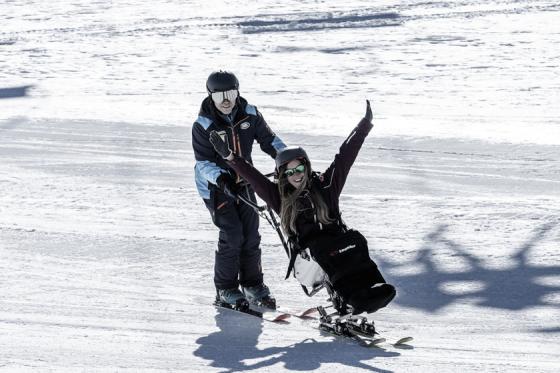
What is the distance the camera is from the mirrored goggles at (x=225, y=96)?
7051 mm

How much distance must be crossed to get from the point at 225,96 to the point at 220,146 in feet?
1.87

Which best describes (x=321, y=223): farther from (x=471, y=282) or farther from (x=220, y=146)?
(x=471, y=282)

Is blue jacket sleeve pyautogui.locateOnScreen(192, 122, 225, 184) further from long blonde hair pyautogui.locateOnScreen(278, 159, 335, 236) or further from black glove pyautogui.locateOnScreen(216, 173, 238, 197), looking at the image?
long blonde hair pyautogui.locateOnScreen(278, 159, 335, 236)

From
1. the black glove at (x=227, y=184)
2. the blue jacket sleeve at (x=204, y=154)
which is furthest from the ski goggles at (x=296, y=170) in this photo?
the blue jacket sleeve at (x=204, y=154)

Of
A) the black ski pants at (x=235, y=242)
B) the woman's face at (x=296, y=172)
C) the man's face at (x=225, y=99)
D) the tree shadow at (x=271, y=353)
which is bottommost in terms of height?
the tree shadow at (x=271, y=353)

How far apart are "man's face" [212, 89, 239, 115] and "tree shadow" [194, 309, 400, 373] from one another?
57.5 inches

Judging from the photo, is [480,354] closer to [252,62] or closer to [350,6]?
[252,62]

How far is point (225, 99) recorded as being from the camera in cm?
706

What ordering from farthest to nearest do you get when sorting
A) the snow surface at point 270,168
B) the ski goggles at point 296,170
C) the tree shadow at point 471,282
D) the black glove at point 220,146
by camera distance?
the tree shadow at point 471,282, the snow surface at point 270,168, the black glove at point 220,146, the ski goggles at point 296,170

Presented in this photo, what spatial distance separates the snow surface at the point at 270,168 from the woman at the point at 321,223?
15.5 inches

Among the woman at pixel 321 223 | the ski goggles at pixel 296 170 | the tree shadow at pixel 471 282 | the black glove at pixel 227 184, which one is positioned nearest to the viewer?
the woman at pixel 321 223

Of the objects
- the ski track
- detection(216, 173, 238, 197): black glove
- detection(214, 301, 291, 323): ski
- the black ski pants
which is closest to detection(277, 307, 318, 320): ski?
detection(214, 301, 291, 323): ski

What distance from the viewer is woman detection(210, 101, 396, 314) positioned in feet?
20.9

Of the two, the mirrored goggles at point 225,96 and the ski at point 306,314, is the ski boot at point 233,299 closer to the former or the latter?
the ski at point 306,314
